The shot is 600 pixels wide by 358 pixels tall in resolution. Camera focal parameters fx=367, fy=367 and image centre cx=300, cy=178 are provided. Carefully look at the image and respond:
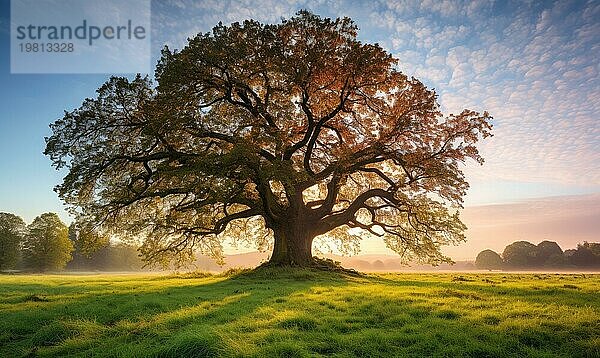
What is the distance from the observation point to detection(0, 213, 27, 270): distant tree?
196 feet

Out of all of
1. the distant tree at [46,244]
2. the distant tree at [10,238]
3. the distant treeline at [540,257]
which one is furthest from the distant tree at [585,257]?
the distant tree at [10,238]

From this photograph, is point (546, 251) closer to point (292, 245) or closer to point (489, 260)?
point (489, 260)

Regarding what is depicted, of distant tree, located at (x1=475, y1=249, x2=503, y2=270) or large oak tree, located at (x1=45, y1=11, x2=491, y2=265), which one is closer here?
large oak tree, located at (x1=45, y1=11, x2=491, y2=265)

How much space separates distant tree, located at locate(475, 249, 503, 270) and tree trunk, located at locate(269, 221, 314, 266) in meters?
47.1

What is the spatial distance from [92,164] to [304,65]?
15.2 m

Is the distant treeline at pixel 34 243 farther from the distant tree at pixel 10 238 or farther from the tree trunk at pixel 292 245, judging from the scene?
the tree trunk at pixel 292 245

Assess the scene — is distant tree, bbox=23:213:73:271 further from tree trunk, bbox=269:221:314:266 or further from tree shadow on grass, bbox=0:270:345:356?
tree shadow on grass, bbox=0:270:345:356

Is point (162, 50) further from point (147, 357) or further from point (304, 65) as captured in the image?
point (147, 357)

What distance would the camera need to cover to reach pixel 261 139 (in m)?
21.8

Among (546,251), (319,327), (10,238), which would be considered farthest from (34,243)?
(546,251)

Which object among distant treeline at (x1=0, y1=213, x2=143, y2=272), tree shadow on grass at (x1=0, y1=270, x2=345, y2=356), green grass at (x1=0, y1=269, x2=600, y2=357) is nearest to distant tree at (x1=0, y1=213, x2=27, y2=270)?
distant treeline at (x1=0, y1=213, x2=143, y2=272)

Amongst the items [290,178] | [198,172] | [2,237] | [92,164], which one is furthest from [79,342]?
[2,237]

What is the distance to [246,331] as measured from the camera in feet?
28.4

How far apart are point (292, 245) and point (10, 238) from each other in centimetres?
5904
